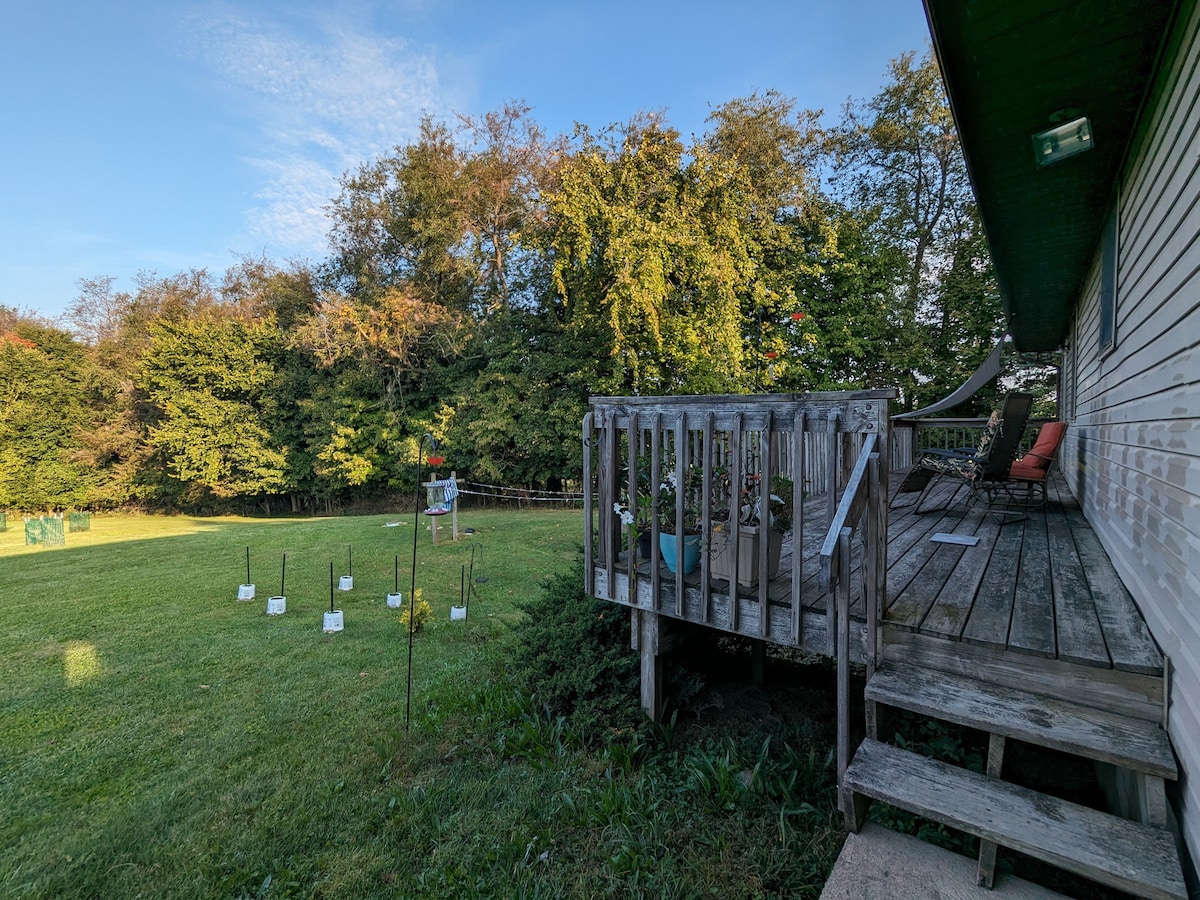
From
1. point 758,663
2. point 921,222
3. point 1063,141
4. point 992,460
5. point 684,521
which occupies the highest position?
point 921,222

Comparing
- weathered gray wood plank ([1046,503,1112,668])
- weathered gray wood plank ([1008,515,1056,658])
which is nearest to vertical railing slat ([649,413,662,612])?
weathered gray wood plank ([1008,515,1056,658])

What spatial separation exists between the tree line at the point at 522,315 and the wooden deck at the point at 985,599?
889 cm

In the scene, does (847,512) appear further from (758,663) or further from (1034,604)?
(758,663)

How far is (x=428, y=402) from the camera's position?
17422mm

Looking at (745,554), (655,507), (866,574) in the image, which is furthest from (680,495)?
(866,574)

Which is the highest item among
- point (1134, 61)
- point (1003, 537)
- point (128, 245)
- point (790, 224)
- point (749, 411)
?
point (128, 245)

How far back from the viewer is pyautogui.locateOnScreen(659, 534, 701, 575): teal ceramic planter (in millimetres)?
2766

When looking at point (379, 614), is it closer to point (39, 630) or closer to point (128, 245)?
point (39, 630)

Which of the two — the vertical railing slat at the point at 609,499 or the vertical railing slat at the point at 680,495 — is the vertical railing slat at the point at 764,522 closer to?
the vertical railing slat at the point at 680,495

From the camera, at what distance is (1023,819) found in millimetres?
1456

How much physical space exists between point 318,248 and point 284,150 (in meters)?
4.14

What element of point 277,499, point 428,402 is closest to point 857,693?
point 428,402

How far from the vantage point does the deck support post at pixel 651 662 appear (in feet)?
9.59

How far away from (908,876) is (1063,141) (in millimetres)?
3239
